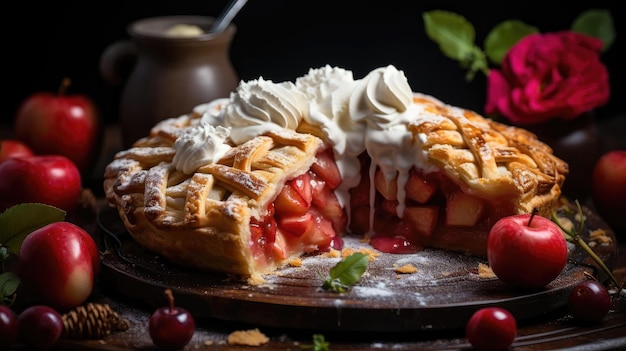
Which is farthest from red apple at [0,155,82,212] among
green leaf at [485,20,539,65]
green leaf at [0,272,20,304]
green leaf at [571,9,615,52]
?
green leaf at [571,9,615,52]

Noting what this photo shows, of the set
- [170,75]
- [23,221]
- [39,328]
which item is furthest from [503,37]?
[39,328]

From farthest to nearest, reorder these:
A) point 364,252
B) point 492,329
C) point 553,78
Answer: point 553,78
point 364,252
point 492,329

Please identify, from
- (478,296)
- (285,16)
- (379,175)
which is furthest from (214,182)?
(285,16)

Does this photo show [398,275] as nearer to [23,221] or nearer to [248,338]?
[248,338]

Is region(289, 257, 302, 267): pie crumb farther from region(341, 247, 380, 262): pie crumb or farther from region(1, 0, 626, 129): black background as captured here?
region(1, 0, 626, 129): black background

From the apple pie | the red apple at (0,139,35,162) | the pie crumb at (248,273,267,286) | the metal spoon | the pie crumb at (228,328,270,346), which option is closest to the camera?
the pie crumb at (228,328,270,346)
